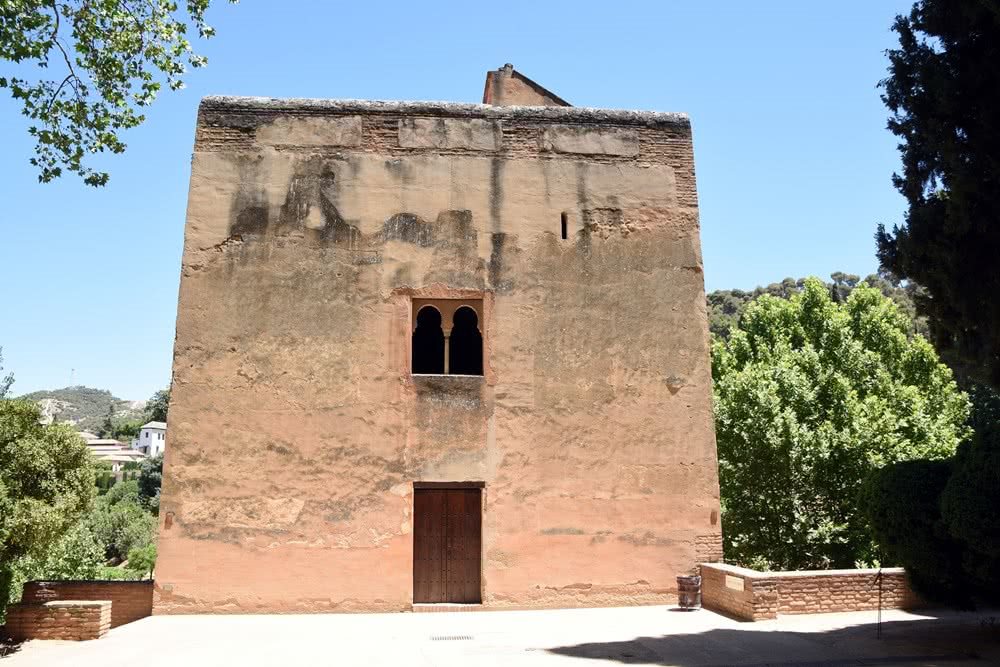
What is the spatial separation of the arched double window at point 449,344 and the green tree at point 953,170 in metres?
5.80

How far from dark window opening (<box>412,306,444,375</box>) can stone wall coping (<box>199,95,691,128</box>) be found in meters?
2.96

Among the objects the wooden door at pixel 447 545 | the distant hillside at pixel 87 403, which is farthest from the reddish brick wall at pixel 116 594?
the distant hillside at pixel 87 403

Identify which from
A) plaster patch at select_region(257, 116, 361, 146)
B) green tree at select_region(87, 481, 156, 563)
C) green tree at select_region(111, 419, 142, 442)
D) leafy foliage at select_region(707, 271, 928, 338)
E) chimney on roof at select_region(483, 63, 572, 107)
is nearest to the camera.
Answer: plaster patch at select_region(257, 116, 361, 146)

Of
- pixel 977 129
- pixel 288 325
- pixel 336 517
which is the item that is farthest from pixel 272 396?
pixel 977 129

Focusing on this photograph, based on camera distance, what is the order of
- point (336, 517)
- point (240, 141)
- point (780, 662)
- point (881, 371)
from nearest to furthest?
point (780, 662)
point (336, 517)
point (240, 141)
point (881, 371)

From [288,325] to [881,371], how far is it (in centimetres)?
1348

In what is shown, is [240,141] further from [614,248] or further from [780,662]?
[780,662]

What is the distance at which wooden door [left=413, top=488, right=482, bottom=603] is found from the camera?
11227mm

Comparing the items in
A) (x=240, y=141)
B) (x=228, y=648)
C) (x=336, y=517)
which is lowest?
(x=228, y=648)

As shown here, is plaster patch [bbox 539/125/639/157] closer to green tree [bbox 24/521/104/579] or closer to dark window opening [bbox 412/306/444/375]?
dark window opening [bbox 412/306/444/375]

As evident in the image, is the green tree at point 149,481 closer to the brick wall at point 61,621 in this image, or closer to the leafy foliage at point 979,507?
the brick wall at point 61,621

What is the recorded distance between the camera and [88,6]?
9.52 m

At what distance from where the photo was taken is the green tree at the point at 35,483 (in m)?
9.01

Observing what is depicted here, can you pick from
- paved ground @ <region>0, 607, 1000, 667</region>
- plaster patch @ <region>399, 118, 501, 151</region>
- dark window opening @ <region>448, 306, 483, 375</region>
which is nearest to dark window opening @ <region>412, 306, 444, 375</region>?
dark window opening @ <region>448, 306, 483, 375</region>
